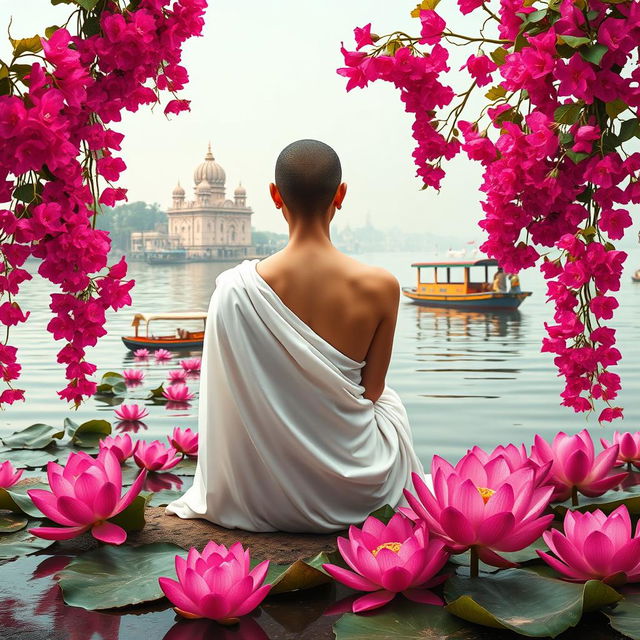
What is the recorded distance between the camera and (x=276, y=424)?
2.41m

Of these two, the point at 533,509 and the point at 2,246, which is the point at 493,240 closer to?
the point at 533,509

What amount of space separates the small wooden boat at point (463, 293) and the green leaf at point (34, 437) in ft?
46.8

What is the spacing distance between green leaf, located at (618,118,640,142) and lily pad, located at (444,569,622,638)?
98 cm

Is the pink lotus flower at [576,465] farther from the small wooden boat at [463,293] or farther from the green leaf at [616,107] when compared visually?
the small wooden boat at [463,293]

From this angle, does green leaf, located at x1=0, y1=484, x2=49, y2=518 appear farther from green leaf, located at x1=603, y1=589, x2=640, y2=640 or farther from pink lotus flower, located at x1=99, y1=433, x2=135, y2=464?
green leaf, located at x1=603, y1=589, x2=640, y2=640

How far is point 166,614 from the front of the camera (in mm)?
1828

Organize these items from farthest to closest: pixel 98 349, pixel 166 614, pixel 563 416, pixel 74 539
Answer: pixel 98 349 < pixel 563 416 < pixel 74 539 < pixel 166 614

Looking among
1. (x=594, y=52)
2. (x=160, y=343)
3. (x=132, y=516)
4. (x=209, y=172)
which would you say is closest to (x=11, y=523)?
(x=132, y=516)

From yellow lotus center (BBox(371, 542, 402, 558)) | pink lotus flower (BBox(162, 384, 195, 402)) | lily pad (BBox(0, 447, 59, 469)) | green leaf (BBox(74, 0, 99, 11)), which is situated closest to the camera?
yellow lotus center (BBox(371, 542, 402, 558))

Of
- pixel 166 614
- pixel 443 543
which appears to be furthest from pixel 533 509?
pixel 166 614

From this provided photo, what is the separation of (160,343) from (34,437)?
4.73m

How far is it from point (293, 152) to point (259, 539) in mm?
1097

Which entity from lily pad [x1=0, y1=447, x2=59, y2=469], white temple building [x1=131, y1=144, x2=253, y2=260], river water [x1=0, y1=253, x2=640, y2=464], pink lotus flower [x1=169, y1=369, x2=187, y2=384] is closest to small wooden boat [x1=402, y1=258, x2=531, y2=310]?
river water [x1=0, y1=253, x2=640, y2=464]

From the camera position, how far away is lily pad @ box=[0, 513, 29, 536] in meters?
2.42
